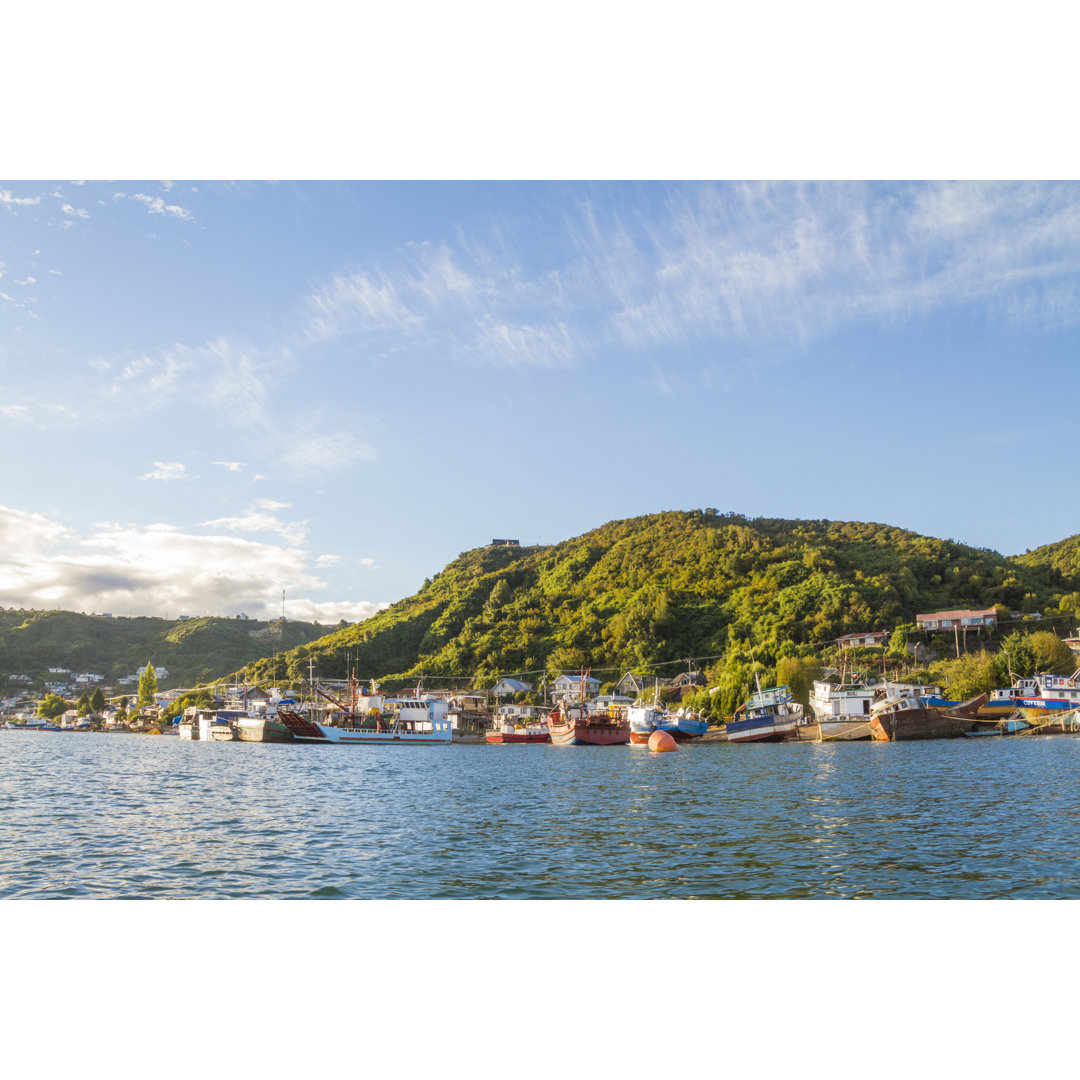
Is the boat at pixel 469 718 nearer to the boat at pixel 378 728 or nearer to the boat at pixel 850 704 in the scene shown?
the boat at pixel 378 728

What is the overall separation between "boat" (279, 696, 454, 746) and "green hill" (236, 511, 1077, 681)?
2203cm

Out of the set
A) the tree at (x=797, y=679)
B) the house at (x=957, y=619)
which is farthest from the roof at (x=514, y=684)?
the house at (x=957, y=619)

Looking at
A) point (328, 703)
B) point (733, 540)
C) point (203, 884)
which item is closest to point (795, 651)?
point (733, 540)

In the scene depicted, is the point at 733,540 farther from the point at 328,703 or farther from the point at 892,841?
the point at 892,841

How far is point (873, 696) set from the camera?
47.7 metres

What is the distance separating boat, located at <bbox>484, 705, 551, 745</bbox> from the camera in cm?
5634

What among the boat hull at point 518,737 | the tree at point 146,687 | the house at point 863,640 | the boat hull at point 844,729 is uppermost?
the house at point 863,640

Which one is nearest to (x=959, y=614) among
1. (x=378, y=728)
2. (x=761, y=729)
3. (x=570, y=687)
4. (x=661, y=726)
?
(x=761, y=729)

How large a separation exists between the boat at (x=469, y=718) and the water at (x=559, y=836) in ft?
128

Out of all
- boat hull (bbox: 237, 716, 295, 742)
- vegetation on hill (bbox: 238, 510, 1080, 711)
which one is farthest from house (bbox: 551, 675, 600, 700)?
boat hull (bbox: 237, 716, 295, 742)

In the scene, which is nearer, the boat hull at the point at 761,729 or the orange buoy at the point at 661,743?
the orange buoy at the point at 661,743

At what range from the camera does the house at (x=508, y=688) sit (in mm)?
75812

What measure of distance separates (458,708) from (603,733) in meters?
23.0

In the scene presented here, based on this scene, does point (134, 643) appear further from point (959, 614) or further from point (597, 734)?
point (959, 614)
